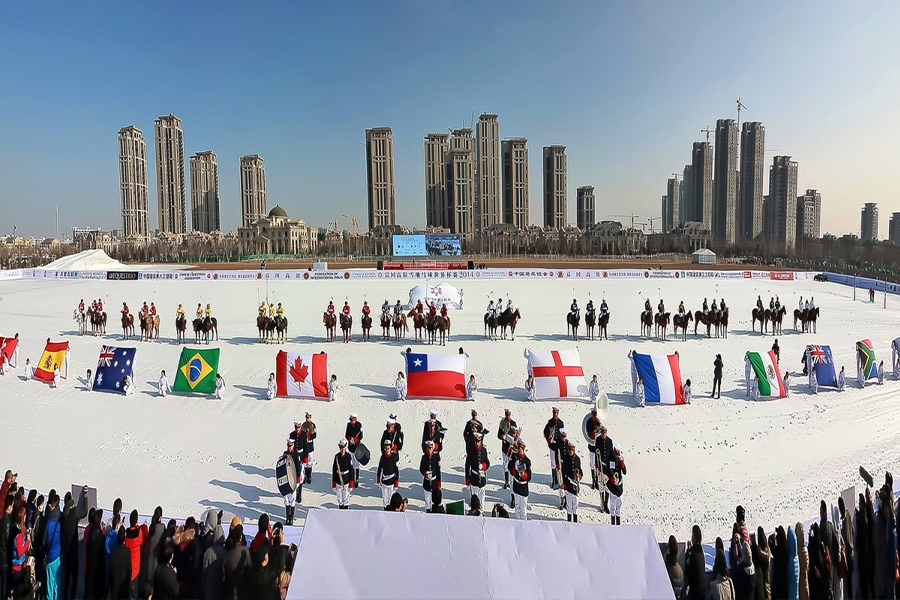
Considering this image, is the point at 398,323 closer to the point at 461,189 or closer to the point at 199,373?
the point at 199,373

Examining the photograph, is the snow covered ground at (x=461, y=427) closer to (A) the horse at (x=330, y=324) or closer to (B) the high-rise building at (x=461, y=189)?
(A) the horse at (x=330, y=324)

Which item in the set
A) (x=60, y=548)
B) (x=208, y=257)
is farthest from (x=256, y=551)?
(x=208, y=257)

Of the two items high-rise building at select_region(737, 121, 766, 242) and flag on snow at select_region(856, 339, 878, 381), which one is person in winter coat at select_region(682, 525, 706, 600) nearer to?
flag on snow at select_region(856, 339, 878, 381)

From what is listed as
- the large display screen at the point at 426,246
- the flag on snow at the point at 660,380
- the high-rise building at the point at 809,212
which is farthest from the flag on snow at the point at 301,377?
the high-rise building at the point at 809,212

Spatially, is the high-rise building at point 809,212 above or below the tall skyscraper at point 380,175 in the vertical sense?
below

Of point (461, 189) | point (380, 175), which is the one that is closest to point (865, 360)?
point (461, 189)

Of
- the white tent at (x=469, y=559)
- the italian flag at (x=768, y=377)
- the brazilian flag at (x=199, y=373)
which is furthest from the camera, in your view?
the brazilian flag at (x=199, y=373)

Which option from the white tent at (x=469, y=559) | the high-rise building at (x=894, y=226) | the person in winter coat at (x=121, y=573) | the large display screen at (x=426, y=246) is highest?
the high-rise building at (x=894, y=226)
